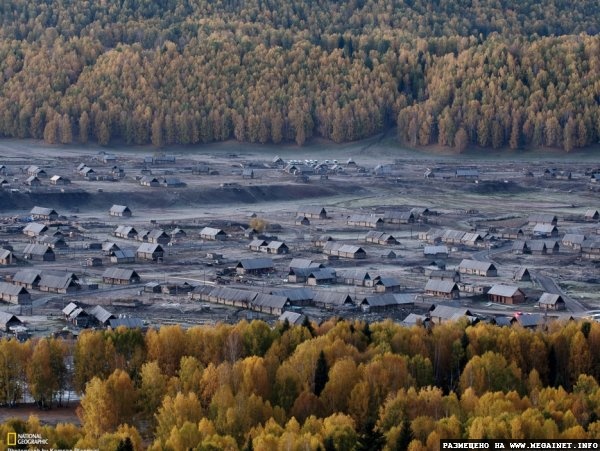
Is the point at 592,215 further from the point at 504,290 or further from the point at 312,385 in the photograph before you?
the point at 312,385

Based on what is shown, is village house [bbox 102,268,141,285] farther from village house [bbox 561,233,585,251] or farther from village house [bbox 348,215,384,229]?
village house [bbox 561,233,585,251]

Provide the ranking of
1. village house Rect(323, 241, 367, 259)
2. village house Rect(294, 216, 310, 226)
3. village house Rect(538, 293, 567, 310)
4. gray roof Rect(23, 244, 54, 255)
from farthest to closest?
village house Rect(294, 216, 310, 226) → village house Rect(323, 241, 367, 259) → gray roof Rect(23, 244, 54, 255) → village house Rect(538, 293, 567, 310)

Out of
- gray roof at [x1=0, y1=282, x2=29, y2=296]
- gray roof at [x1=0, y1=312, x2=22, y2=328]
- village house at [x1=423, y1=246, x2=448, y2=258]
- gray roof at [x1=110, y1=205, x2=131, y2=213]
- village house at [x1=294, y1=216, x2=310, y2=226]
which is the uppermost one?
gray roof at [x1=0, y1=312, x2=22, y2=328]

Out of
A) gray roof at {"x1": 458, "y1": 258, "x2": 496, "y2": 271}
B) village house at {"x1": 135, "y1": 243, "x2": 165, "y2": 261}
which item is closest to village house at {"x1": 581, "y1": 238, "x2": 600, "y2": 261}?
gray roof at {"x1": 458, "y1": 258, "x2": 496, "y2": 271}

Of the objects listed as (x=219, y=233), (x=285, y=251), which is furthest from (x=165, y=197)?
(x=285, y=251)

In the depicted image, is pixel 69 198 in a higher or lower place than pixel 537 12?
lower

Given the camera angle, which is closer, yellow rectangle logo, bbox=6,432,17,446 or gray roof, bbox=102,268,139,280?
yellow rectangle logo, bbox=6,432,17,446

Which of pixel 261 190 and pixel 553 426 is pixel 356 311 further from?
pixel 261 190

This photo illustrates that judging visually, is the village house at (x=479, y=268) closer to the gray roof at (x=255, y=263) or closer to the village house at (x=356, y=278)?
the village house at (x=356, y=278)
